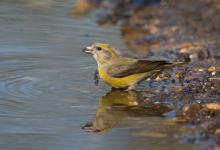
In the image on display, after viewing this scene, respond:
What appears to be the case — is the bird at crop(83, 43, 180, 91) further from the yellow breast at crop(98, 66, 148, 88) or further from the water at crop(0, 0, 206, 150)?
the water at crop(0, 0, 206, 150)

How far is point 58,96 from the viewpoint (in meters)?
11.2

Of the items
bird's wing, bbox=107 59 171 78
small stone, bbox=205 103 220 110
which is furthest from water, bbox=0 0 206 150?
small stone, bbox=205 103 220 110

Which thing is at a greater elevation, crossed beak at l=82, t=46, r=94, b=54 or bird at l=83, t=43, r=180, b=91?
crossed beak at l=82, t=46, r=94, b=54

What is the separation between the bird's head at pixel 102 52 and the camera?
12.4m

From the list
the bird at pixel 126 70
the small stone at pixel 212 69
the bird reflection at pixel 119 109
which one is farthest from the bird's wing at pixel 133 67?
the small stone at pixel 212 69

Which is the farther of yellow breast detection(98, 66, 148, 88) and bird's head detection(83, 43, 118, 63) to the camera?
bird's head detection(83, 43, 118, 63)

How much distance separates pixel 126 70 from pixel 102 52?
0.53 m

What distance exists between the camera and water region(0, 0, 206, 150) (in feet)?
30.4

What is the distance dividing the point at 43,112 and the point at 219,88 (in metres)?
2.33

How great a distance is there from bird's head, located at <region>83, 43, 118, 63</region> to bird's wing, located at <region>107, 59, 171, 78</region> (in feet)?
0.60

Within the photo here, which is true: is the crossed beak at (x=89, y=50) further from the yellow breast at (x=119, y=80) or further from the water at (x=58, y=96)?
the yellow breast at (x=119, y=80)

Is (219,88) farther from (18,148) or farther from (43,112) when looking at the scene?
(18,148)

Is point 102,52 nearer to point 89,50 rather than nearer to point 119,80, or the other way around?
point 89,50

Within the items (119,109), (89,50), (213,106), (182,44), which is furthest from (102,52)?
(213,106)
